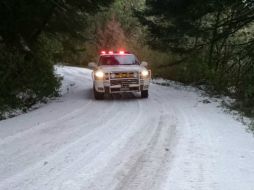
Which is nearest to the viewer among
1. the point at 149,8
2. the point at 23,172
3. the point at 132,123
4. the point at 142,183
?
the point at 142,183

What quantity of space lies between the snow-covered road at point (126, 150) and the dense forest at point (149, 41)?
304 centimetres

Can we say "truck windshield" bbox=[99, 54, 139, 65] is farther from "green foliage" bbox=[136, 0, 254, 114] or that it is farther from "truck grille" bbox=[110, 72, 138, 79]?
"green foliage" bbox=[136, 0, 254, 114]

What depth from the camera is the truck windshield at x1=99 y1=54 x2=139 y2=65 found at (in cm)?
1931

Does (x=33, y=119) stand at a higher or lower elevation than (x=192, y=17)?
lower

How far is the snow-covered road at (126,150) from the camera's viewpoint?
7199mm

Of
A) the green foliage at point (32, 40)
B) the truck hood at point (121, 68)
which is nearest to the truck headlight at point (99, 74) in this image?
the truck hood at point (121, 68)

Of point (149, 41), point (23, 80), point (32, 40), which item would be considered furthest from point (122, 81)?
point (149, 41)

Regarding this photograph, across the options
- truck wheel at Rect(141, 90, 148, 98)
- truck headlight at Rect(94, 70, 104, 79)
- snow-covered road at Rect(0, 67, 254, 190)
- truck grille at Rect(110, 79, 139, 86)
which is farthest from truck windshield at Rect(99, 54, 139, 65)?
snow-covered road at Rect(0, 67, 254, 190)

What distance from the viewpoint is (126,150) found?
9242 millimetres

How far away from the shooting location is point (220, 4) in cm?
1738

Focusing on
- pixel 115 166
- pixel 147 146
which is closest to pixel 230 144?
pixel 147 146

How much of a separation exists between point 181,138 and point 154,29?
15.3 m

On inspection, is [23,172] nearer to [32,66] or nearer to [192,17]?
[32,66]

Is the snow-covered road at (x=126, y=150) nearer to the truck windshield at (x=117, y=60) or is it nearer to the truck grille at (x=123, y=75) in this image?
the truck grille at (x=123, y=75)
